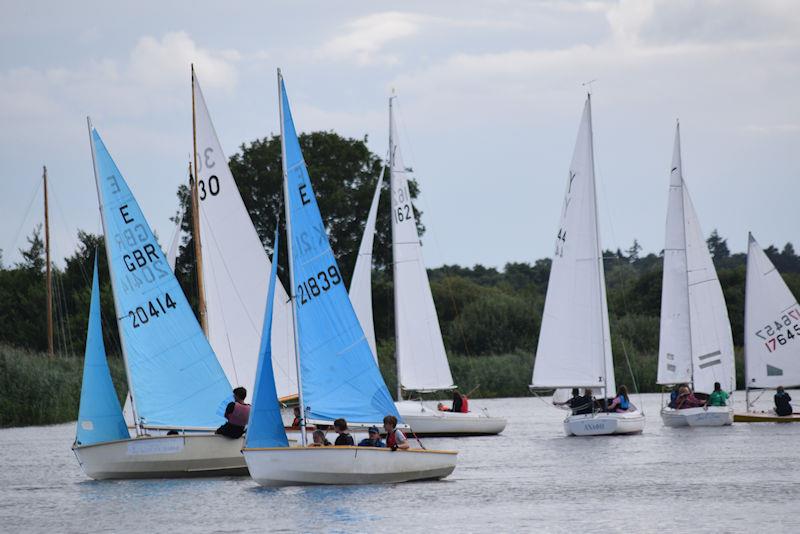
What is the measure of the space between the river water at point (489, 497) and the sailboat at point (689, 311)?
6.98 m

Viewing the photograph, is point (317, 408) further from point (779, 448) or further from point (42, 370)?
point (42, 370)

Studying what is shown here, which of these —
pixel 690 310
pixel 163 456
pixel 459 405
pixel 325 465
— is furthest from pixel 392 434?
pixel 690 310

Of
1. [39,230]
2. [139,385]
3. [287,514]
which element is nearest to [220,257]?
[139,385]

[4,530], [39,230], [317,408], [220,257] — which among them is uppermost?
[39,230]

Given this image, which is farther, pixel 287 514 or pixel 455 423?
pixel 455 423

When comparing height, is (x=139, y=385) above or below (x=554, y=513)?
above

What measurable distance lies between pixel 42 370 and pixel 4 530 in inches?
968

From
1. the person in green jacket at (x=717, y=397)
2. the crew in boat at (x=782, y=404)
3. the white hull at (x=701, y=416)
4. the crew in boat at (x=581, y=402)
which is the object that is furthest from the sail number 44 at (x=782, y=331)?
the crew in boat at (x=581, y=402)

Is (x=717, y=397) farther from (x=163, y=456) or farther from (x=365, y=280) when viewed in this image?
(x=163, y=456)

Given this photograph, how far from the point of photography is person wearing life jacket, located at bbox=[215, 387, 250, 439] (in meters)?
→ 26.2

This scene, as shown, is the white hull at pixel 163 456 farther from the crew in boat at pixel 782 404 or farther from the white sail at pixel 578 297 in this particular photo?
the crew in boat at pixel 782 404

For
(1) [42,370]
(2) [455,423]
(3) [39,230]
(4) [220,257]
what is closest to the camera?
(4) [220,257]

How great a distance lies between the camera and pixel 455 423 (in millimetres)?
39156

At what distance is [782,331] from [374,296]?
1155 inches
